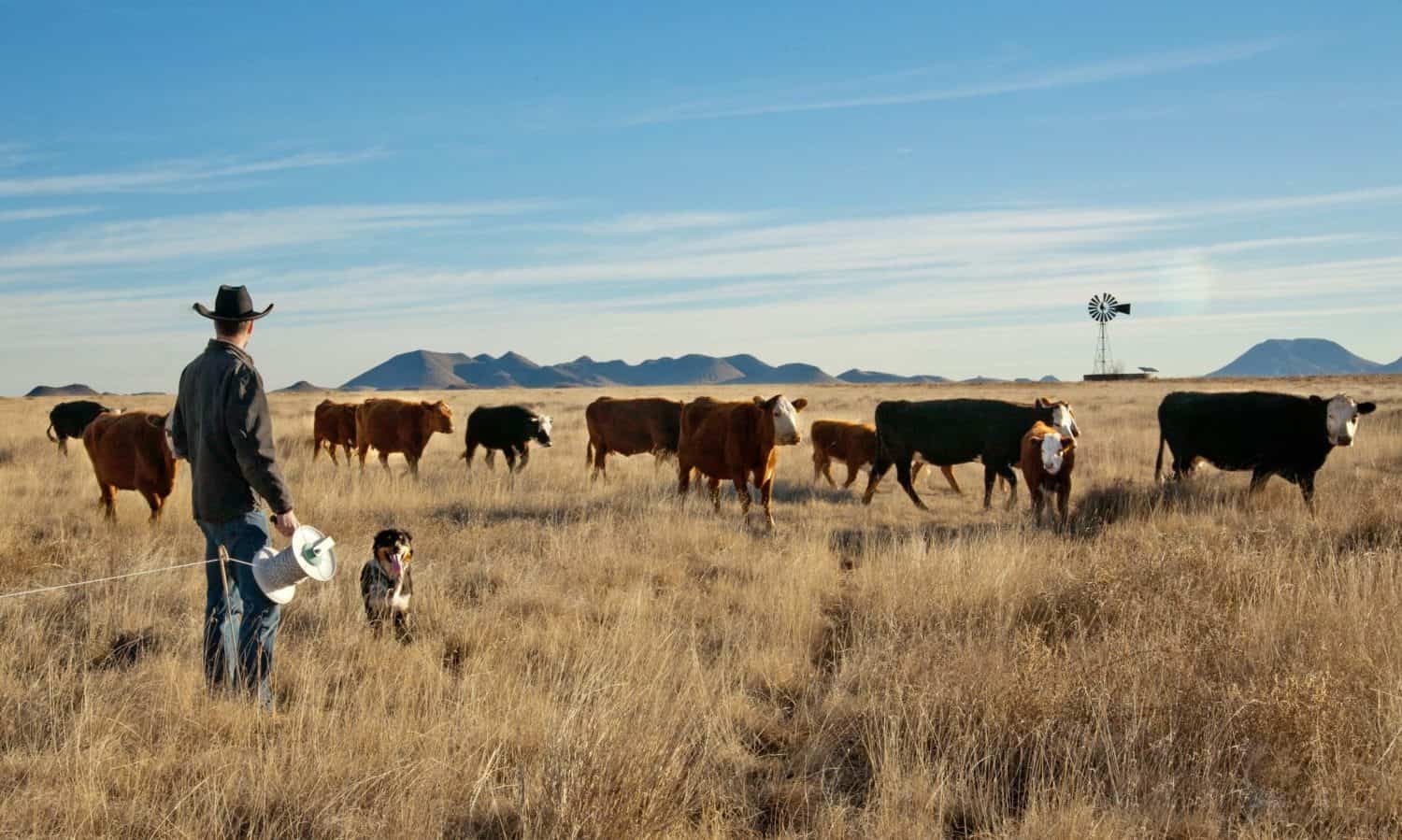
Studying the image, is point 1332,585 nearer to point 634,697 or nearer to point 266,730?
point 634,697

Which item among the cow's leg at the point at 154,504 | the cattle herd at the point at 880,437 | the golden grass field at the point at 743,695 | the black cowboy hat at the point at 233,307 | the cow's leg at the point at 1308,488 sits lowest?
the golden grass field at the point at 743,695

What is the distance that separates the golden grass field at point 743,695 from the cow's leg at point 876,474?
188 inches

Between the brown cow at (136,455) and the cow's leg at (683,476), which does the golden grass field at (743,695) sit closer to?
the brown cow at (136,455)

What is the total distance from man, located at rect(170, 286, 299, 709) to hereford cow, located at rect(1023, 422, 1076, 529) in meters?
8.69

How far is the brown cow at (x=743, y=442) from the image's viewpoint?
12.5 m

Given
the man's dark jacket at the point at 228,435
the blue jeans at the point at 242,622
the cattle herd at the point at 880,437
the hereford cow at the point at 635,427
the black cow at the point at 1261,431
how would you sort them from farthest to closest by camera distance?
the hereford cow at the point at 635,427 → the black cow at the point at 1261,431 → the cattle herd at the point at 880,437 → the blue jeans at the point at 242,622 → the man's dark jacket at the point at 228,435

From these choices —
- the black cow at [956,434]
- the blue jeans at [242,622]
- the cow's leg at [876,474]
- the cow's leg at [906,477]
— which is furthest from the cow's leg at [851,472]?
the blue jeans at [242,622]

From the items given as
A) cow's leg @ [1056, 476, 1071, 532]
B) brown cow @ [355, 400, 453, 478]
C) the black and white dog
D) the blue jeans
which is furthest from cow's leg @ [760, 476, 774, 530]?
brown cow @ [355, 400, 453, 478]

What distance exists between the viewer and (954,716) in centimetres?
498

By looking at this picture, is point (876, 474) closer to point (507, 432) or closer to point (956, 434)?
point (956, 434)

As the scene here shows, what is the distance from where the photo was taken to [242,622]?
5.38m

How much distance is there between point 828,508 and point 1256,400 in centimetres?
625

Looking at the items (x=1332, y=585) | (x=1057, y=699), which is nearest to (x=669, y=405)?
(x=1332, y=585)

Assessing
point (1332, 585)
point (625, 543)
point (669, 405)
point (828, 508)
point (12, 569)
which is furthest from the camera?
point (669, 405)
